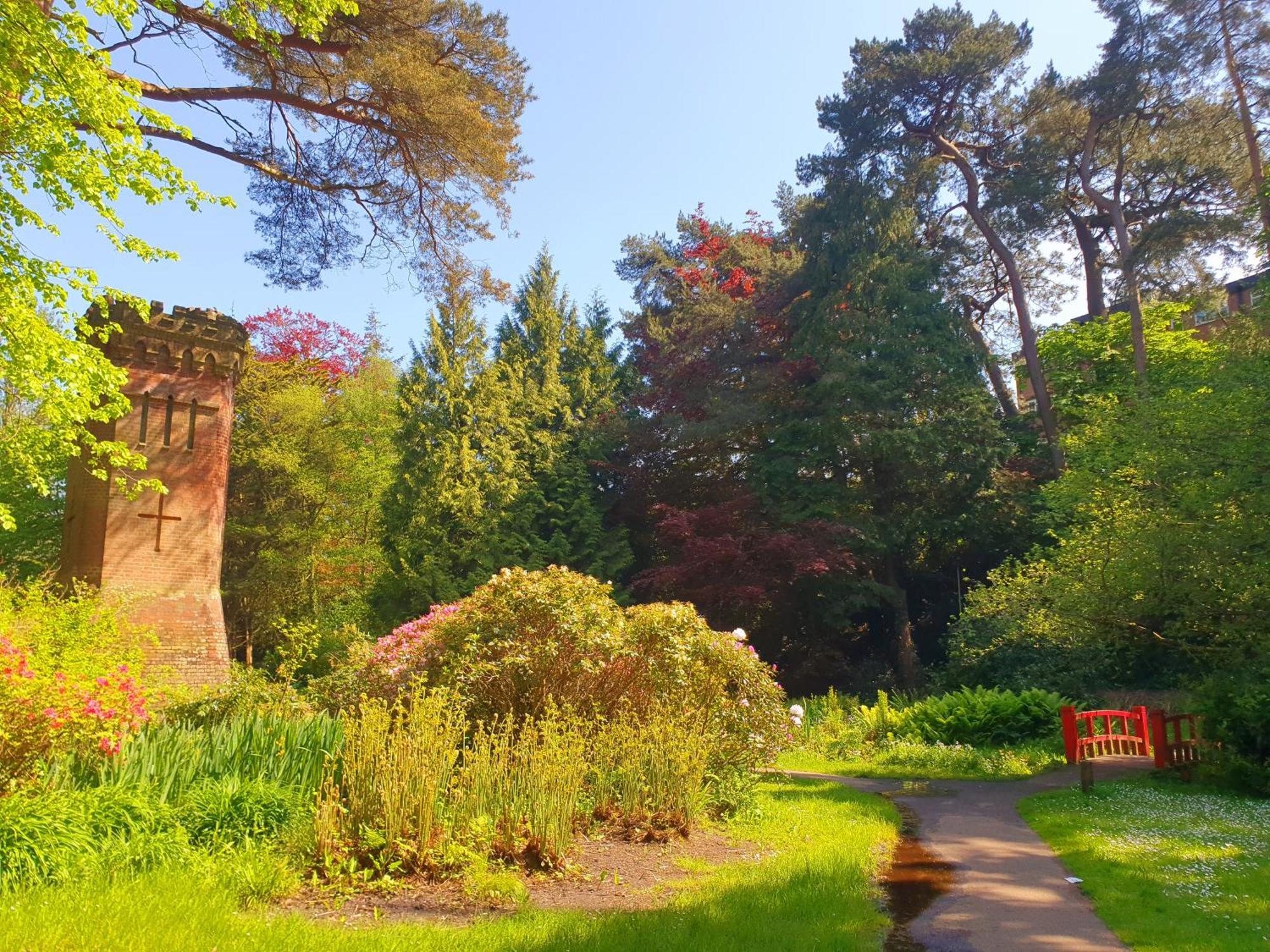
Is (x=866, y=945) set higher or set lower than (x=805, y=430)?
lower

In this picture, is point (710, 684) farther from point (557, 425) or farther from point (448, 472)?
point (557, 425)

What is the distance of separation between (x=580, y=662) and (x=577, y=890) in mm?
3178

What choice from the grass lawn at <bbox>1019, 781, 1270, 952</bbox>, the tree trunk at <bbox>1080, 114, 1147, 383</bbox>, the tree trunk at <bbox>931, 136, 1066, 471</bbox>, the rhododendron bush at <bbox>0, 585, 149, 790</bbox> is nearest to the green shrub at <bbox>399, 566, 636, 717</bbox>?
the rhododendron bush at <bbox>0, 585, 149, 790</bbox>

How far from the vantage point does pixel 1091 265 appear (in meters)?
28.4

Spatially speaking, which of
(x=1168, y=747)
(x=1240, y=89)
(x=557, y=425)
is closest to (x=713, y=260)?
(x=557, y=425)

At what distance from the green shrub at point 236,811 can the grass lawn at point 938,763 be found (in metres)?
8.68

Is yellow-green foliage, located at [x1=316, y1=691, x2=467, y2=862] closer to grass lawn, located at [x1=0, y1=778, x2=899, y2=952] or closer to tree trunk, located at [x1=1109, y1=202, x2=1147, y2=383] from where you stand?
grass lawn, located at [x1=0, y1=778, x2=899, y2=952]

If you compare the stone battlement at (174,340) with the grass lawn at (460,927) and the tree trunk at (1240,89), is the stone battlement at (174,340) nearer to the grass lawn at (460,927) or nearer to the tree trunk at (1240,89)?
the grass lawn at (460,927)

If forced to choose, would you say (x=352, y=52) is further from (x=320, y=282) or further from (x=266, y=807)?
(x=266, y=807)

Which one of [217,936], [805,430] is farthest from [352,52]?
[805,430]

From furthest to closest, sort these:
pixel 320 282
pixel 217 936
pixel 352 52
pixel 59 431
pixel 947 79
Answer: pixel 947 79, pixel 320 282, pixel 352 52, pixel 59 431, pixel 217 936

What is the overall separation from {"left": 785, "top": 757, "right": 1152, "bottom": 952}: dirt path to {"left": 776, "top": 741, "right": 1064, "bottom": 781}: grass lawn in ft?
5.79

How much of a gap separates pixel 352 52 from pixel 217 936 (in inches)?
476

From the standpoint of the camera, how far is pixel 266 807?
6348 mm
